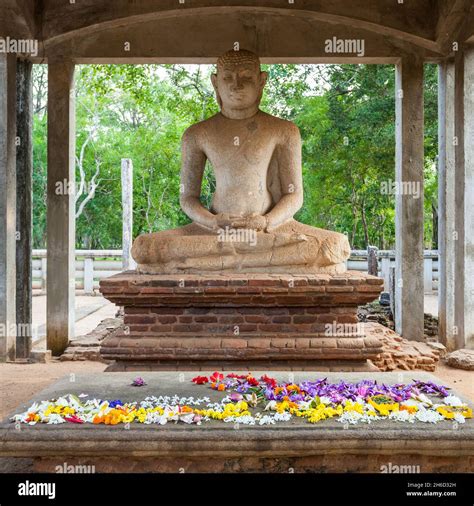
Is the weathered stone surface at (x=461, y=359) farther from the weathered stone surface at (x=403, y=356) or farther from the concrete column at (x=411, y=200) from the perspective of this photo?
the concrete column at (x=411, y=200)

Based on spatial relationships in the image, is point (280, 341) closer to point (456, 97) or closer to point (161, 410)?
point (161, 410)

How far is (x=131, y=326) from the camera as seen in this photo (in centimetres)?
564

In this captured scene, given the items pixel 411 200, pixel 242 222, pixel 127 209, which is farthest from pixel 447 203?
pixel 127 209

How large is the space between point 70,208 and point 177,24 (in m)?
2.66

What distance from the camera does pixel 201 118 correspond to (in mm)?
15727

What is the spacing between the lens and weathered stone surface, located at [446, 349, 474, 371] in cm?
702

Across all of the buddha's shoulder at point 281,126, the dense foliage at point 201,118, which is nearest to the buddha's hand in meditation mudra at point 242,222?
the buddha's shoulder at point 281,126

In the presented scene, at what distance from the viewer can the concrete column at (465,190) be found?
737 centimetres

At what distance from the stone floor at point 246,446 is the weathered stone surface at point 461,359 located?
3.88m

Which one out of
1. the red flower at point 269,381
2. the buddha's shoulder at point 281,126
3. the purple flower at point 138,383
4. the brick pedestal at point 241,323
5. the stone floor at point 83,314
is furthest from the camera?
the stone floor at point 83,314

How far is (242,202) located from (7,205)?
287cm

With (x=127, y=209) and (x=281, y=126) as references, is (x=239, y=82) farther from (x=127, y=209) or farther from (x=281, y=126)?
(x=127, y=209)

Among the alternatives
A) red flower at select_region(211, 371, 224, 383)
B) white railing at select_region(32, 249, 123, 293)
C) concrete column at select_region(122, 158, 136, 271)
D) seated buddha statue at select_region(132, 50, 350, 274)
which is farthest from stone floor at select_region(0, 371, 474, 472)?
white railing at select_region(32, 249, 123, 293)
